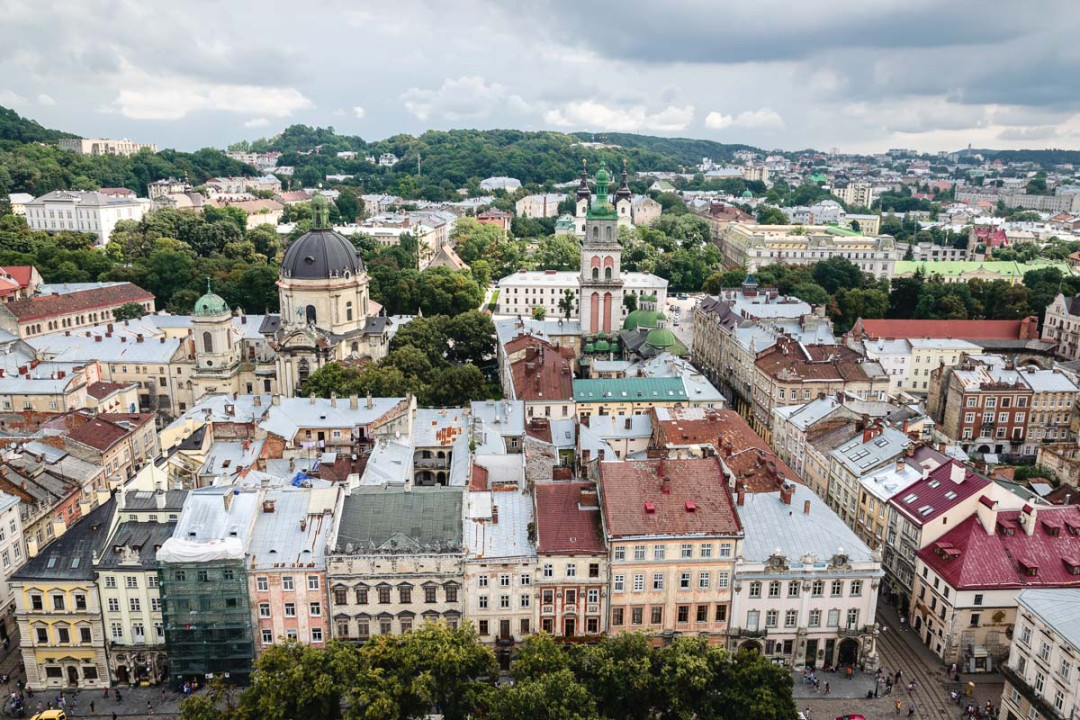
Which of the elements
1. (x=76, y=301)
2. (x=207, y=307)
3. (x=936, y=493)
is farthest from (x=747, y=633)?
(x=76, y=301)

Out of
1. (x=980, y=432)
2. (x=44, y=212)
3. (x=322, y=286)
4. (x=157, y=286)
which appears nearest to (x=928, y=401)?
(x=980, y=432)

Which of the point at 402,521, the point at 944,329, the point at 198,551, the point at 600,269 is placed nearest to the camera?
the point at 198,551

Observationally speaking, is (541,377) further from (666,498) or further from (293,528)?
(293,528)

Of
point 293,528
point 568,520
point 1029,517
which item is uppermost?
point 568,520

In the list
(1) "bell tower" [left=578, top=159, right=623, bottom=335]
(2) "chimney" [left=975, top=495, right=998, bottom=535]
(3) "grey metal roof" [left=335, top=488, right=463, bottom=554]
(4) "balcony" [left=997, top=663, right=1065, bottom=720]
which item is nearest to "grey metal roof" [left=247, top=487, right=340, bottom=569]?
(3) "grey metal roof" [left=335, top=488, right=463, bottom=554]

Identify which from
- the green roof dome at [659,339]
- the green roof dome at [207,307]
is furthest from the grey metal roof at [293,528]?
the green roof dome at [659,339]

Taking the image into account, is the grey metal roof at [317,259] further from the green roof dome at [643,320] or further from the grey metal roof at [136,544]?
the grey metal roof at [136,544]
